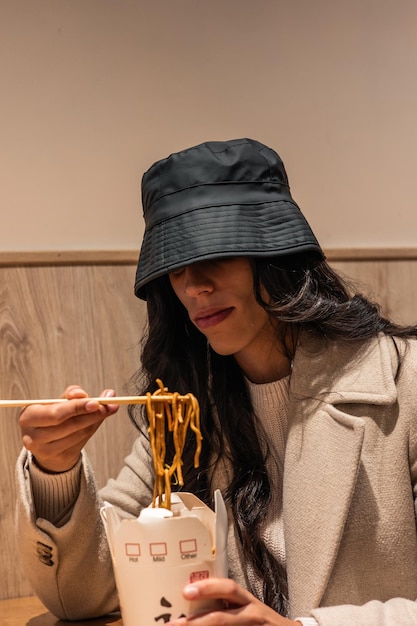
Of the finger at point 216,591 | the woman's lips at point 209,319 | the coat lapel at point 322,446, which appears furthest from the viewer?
the woman's lips at point 209,319

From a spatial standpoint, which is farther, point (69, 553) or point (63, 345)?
point (63, 345)

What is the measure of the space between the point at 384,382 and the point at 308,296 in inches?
7.8

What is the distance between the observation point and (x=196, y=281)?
142cm

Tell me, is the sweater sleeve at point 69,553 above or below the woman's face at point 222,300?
below

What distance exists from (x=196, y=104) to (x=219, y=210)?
0.77m

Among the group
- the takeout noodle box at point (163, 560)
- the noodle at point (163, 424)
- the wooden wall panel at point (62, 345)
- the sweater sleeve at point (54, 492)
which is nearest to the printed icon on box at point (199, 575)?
the takeout noodle box at point (163, 560)

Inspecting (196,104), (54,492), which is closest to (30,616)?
(54,492)

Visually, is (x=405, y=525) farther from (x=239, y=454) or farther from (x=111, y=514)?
(x=111, y=514)

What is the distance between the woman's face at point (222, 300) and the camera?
A: 143 centimetres

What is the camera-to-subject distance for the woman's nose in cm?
141

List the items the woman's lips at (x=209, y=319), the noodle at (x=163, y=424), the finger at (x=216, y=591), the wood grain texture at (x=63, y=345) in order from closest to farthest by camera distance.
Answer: the finger at (x=216, y=591), the noodle at (x=163, y=424), the woman's lips at (x=209, y=319), the wood grain texture at (x=63, y=345)

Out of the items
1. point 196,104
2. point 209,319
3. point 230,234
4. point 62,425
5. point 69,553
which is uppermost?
point 196,104

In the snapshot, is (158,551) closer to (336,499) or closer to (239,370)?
(336,499)

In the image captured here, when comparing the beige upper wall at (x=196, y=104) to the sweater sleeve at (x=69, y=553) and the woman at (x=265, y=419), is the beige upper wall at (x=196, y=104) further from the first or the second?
the sweater sleeve at (x=69, y=553)
